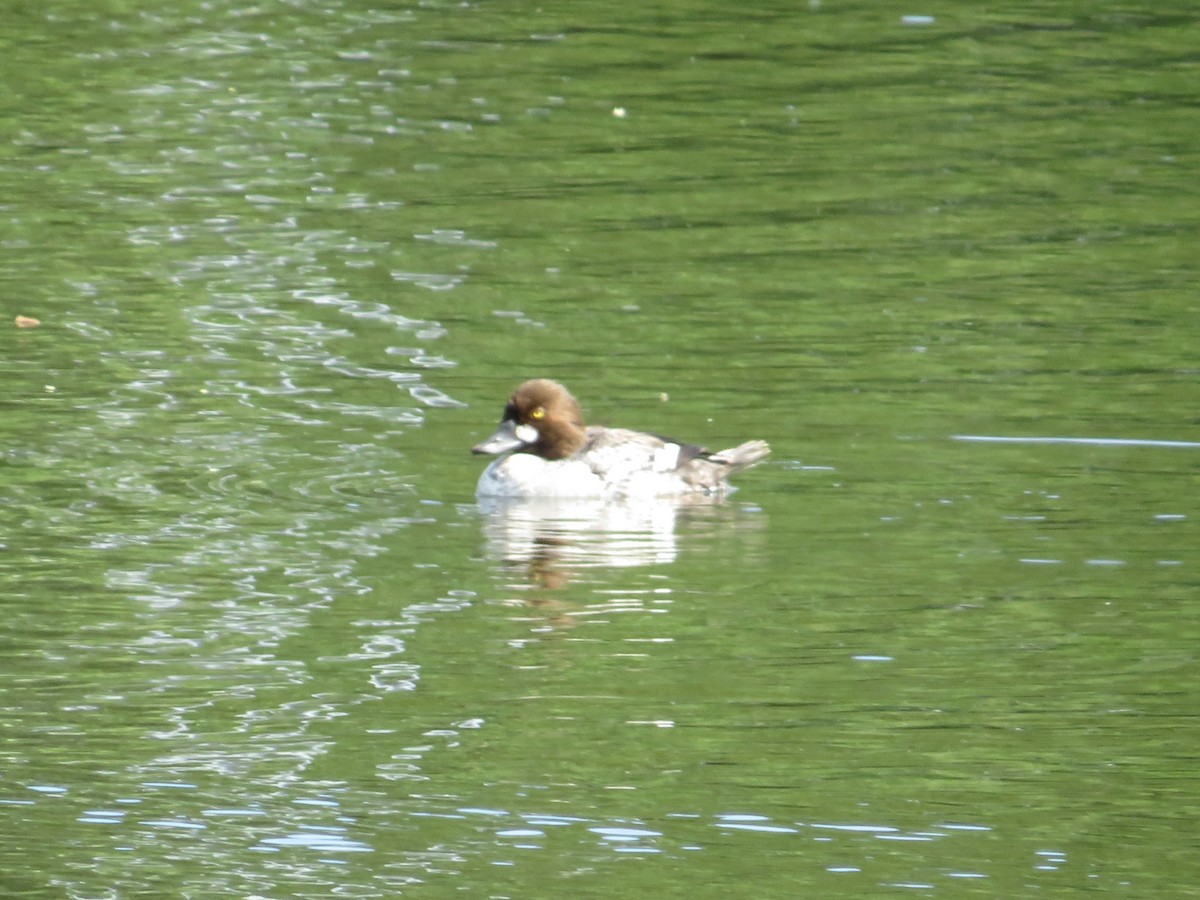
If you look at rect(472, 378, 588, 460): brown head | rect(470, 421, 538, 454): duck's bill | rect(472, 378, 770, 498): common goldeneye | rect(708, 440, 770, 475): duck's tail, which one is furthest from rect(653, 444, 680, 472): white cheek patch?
rect(470, 421, 538, 454): duck's bill

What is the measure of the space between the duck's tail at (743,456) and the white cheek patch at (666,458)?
207 millimetres

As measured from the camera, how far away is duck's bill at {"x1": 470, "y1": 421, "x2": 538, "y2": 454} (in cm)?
1340

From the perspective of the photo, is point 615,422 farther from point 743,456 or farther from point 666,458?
point 743,456

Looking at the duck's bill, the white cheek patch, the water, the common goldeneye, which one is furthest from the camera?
the duck's bill

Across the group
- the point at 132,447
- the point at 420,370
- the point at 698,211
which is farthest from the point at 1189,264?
the point at 132,447

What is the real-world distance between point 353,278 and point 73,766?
882cm

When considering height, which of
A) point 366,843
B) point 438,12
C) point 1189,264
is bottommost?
point 366,843

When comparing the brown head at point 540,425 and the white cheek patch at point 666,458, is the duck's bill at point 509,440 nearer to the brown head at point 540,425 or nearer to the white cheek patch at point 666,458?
the brown head at point 540,425

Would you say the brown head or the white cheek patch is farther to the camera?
the brown head

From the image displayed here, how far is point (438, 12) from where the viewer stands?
87.9 feet

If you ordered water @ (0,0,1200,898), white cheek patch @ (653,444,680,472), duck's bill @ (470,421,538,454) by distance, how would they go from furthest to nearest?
duck's bill @ (470,421,538,454) → white cheek patch @ (653,444,680,472) → water @ (0,0,1200,898)

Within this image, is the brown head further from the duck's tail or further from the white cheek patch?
the duck's tail

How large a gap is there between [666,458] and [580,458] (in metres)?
0.62

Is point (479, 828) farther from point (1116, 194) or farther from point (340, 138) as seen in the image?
point (340, 138)
